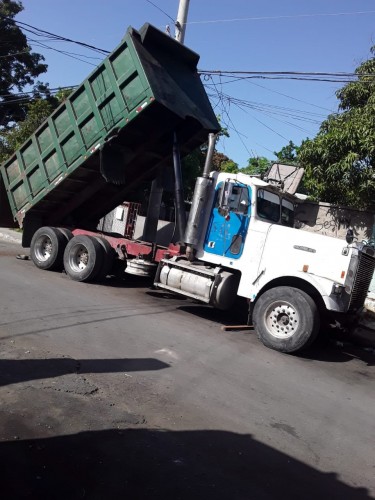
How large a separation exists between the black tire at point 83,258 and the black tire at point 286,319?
11.9ft

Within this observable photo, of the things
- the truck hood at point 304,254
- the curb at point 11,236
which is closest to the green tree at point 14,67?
the curb at point 11,236

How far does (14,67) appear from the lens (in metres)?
31.7

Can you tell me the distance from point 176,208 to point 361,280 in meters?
3.51

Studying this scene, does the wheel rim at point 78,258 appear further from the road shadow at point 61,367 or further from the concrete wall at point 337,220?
the concrete wall at point 337,220

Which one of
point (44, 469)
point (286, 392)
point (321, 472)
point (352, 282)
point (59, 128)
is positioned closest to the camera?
point (44, 469)

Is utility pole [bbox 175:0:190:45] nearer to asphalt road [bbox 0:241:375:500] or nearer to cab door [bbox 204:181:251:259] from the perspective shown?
cab door [bbox 204:181:251:259]

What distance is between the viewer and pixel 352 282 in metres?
7.02

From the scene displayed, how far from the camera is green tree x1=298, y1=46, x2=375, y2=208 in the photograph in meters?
10.7

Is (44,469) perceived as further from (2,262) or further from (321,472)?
(2,262)

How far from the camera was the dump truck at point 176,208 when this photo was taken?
713cm

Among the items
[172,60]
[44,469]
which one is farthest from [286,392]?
[172,60]

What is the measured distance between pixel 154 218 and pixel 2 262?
11.7 ft

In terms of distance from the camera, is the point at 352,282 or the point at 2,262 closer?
the point at 352,282

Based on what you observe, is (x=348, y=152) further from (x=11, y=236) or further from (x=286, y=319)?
(x=11, y=236)
